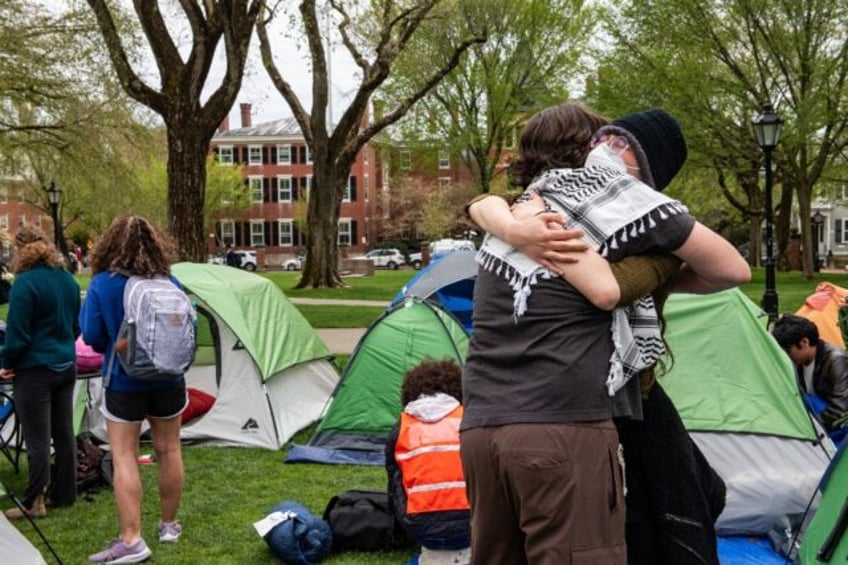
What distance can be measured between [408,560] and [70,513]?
2.24m

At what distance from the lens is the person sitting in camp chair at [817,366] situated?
5188mm

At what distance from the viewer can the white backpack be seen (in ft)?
13.1

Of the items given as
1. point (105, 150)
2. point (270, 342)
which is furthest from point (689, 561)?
point (105, 150)

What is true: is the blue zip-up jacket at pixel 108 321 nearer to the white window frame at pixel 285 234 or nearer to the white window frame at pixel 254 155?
the white window frame at pixel 285 234

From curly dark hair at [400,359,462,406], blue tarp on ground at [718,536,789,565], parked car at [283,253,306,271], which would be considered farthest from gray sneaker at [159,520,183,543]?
parked car at [283,253,306,271]

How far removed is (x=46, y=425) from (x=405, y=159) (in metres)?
35.7

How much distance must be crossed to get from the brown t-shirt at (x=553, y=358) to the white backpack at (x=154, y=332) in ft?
8.34

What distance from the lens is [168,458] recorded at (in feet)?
14.3

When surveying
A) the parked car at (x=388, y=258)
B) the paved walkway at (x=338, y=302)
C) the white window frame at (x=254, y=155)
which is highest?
the white window frame at (x=254, y=155)

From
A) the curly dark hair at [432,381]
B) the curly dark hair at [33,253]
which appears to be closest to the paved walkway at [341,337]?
the curly dark hair at [33,253]

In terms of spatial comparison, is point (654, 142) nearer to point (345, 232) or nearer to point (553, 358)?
point (553, 358)

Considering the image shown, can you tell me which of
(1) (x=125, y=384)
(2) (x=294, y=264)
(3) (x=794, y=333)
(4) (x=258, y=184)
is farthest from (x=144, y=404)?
(4) (x=258, y=184)

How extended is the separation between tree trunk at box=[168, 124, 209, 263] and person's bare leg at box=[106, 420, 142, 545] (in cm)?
771

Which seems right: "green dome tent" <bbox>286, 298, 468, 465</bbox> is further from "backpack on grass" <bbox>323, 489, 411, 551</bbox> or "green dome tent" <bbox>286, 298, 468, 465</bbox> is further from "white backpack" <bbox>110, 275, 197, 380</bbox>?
"white backpack" <bbox>110, 275, 197, 380</bbox>
